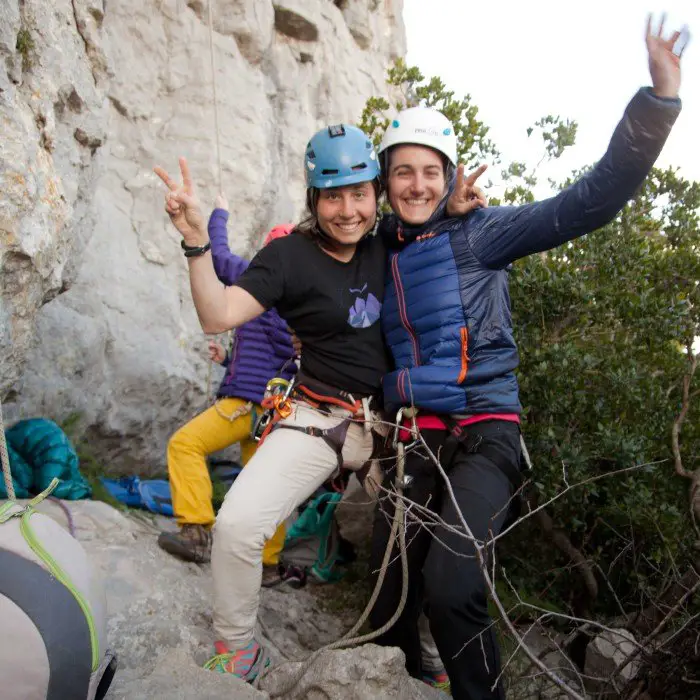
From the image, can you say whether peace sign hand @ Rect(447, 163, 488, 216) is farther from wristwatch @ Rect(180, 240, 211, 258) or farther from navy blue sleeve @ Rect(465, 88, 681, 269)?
wristwatch @ Rect(180, 240, 211, 258)

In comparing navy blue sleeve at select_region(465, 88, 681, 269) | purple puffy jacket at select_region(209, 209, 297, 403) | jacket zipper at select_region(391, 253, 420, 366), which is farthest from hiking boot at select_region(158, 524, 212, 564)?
navy blue sleeve at select_region(465, 88, 681, 269)

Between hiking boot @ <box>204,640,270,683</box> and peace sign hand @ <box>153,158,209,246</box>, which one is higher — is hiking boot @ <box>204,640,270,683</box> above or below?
below

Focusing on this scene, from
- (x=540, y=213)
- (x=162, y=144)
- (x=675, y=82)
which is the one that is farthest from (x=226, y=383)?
(x=162, y=144)

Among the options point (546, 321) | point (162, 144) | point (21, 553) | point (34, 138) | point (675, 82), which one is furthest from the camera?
point (162, 144)

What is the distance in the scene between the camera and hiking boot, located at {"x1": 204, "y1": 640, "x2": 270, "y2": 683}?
304cm

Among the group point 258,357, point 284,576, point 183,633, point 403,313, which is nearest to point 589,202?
point 403,313

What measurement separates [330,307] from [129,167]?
16.7ft

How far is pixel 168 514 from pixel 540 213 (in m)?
3.94

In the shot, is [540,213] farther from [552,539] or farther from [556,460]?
[552,539]

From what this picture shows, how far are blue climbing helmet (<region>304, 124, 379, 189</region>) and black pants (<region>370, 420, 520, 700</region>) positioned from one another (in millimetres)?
1377

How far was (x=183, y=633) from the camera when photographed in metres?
3.42

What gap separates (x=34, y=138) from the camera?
388 cm

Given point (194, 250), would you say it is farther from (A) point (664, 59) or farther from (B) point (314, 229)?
(A) point (664, 59)

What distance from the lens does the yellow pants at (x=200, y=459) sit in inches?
178
